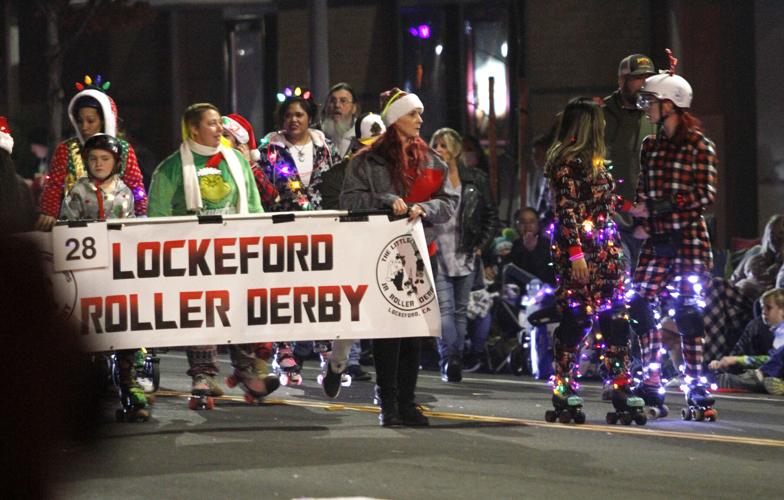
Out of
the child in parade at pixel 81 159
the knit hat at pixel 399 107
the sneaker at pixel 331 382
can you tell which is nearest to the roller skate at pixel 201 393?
the sneaker at pixel 331 382

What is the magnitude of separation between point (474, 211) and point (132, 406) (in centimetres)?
506

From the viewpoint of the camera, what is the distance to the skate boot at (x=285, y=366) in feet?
41.4

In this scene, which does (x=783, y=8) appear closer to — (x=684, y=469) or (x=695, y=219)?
(x=695, y=219)

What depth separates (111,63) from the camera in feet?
88.5

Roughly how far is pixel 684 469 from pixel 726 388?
5034 millimetres

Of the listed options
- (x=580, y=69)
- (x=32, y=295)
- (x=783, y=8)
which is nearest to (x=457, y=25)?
(x=580, y=69)

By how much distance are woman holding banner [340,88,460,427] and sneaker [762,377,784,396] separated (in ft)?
12.5

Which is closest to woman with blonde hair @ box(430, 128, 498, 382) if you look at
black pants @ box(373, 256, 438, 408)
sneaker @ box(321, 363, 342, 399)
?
sneaker @ box(321, 363, 342, 399)

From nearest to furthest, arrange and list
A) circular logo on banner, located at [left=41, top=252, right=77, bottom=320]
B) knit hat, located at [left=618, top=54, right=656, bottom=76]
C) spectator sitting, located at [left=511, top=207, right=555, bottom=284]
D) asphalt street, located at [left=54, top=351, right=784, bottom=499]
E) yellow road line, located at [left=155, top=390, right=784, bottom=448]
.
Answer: circular logo on banner, located at [left=41, top=252, right=77, bottom=320] → asphalt street, located at [left=54, top=351, right=784, bottom=499] → yellow road line, located at [left=155, top=390, right=784, bottom=448] → knit hat, located at [left=618, top=54, right=656, bottom=76] → spectator sitting, located at [left=511, top=207, right=555, bottom=284]

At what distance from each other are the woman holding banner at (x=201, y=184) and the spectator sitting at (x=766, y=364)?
4.36 meters

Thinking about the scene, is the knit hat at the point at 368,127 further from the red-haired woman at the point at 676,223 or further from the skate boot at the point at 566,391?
the skate boot at the point at 566,391

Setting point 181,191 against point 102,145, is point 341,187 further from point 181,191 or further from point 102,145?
point 102,145

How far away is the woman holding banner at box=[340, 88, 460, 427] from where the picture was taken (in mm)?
10250

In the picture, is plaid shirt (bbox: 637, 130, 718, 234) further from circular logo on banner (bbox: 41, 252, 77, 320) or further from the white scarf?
circular logo on banner (bbox: 41, 252, 77, 320)
